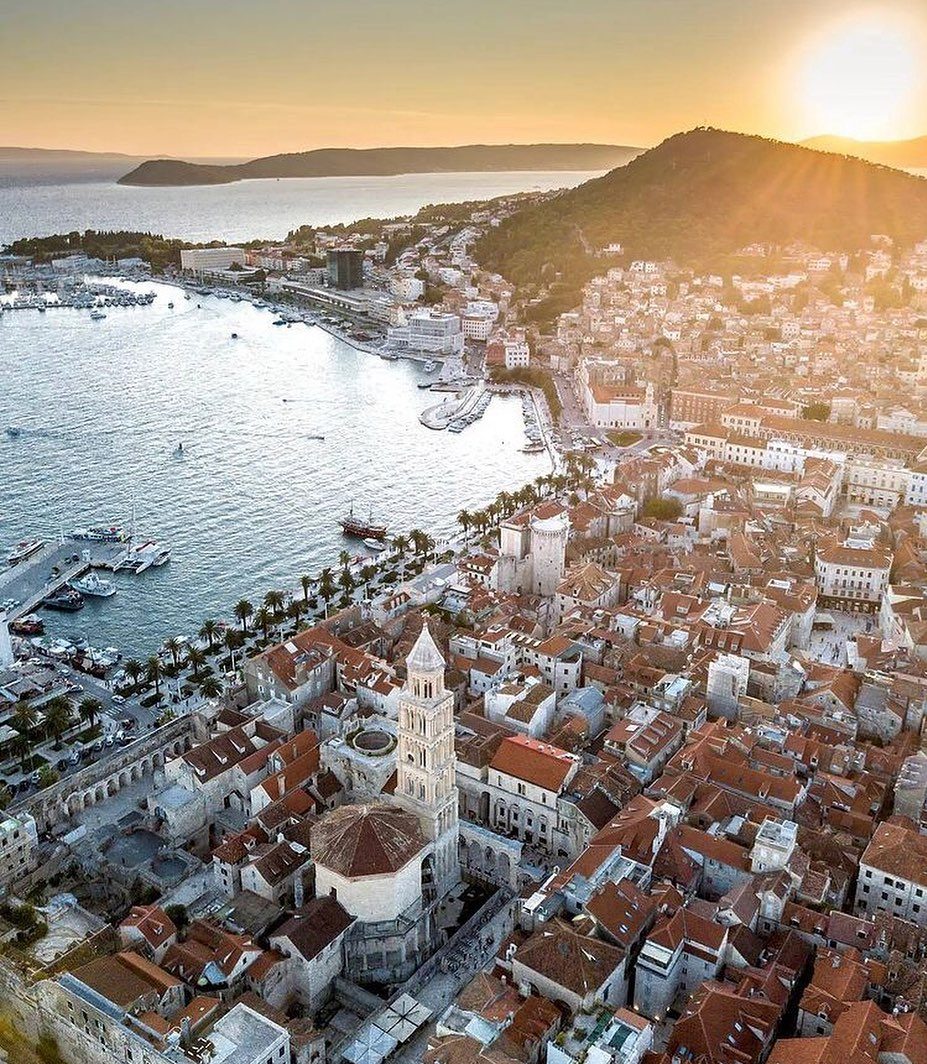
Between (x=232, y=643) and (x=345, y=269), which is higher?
(x=345, y=269)

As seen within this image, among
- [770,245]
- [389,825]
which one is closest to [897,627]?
[389,825]

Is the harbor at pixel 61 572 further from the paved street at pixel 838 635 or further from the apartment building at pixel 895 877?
the apartment building at pixel 895 877

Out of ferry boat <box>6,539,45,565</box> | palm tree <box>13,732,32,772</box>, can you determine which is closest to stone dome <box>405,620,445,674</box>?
palm tree <box>13,732,32,772</box>

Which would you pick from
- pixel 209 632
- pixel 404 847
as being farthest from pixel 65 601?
pixel 404 847

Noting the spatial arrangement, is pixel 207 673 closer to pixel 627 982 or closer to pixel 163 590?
pixel 163 590

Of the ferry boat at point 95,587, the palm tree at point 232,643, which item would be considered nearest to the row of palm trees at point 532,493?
the palm tree at point 232,643

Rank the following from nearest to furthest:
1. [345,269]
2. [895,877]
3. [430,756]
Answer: [895,877] < [430,756] < [345,269]

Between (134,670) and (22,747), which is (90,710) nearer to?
(22,747)
